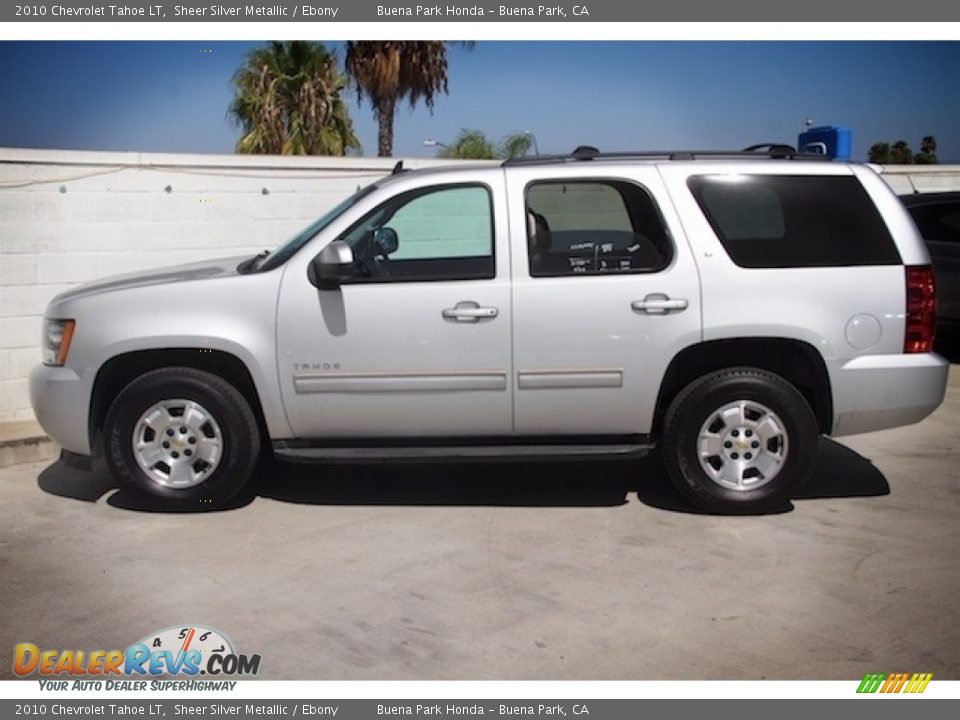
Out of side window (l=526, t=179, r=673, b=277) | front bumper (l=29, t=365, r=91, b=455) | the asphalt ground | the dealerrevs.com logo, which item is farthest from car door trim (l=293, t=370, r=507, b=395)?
the dealerrevs.com logo

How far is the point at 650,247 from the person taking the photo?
19.6 ft

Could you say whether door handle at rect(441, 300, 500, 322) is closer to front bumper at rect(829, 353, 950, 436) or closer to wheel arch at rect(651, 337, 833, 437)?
wheel arch at rect(651, 337, 833, 437)

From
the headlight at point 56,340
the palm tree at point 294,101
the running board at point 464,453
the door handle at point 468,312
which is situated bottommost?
the running board at point 464,453

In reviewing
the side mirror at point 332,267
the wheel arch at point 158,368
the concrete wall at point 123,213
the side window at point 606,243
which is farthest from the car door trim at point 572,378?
the concrete wall at point 123,213

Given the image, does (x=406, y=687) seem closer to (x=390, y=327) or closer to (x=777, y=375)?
(x=390, y=327)

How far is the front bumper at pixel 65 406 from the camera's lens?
5988mm

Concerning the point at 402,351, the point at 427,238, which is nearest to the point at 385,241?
the point at 402,351

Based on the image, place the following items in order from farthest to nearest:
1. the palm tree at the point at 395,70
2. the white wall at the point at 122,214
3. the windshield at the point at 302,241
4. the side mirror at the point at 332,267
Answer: the palm tree at the point at 395,70, the white wall at the point at 122,214, the windshield at the point at 302,241, the side mirror at the point at 332,267

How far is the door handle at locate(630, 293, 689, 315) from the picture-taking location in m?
5.77

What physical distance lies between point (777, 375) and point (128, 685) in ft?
11.9

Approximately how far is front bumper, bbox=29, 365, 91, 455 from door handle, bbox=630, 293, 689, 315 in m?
3.01

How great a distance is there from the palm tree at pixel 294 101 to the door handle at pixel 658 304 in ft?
71.3

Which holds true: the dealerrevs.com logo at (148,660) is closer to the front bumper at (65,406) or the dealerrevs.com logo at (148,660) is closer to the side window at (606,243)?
the front bumper at (65,406)
